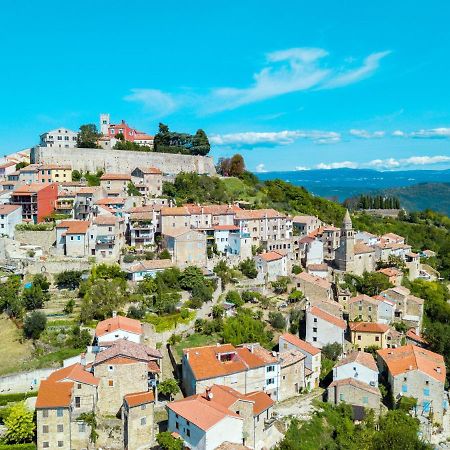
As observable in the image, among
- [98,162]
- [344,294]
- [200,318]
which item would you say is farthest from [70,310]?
[98,162]

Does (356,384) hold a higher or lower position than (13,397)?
lower

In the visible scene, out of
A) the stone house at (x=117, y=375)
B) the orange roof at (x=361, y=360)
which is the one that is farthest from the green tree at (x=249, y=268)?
the stone house at (x=117, y=375)

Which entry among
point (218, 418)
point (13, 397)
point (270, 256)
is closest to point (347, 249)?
point (270, 256)

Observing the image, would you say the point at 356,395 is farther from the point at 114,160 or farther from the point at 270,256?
the point at 114,160

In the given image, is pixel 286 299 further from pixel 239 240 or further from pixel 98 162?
pixel 98 162

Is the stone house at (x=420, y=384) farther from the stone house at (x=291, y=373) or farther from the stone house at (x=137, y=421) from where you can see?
the stone house at (x=137, y=421)

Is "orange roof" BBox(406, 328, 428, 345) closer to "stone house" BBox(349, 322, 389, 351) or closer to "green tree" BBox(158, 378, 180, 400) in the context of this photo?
"stone house" BBox(349, 322, 389, 351)

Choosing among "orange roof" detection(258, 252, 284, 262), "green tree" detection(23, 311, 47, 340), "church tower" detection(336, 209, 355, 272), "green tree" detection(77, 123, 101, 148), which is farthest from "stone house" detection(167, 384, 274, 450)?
"green tree" detection(77, 123, 101, 148)
